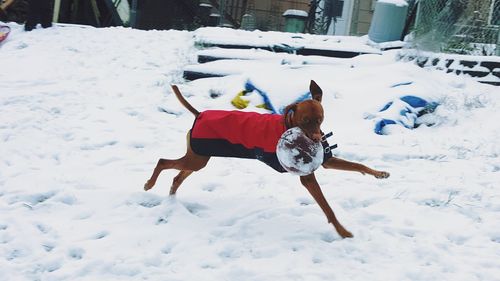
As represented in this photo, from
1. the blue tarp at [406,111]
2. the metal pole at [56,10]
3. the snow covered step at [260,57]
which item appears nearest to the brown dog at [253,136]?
the blue tarp at [406,111]

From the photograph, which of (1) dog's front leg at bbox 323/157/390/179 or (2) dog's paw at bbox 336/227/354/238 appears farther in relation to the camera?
(1) dog's front leg at bbox 323/157/390/179

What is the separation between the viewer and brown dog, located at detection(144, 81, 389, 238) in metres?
3.12

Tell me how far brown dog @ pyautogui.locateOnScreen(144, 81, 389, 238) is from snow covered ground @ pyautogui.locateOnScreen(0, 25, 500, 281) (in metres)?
0.32

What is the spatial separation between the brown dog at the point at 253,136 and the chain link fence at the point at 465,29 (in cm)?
482

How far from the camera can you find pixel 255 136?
3.23m

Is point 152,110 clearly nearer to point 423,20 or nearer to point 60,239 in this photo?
point 60,239

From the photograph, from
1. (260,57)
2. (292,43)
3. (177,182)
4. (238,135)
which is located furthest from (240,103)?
(238,135)

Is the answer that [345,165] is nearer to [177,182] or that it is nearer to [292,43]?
[177,182]

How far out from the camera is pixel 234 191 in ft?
12.7

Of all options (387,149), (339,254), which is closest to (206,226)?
(339,254)

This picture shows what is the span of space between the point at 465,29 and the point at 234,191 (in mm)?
5211

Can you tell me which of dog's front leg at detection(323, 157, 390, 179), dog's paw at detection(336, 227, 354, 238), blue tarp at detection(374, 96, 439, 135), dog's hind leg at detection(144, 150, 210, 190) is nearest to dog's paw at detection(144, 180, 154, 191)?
dog's hind leg at detection(144, 150, 210, 190)

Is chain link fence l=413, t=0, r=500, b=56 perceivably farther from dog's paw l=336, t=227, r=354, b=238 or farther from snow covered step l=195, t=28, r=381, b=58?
dog's paw l=336, t=227, r=354, b=238

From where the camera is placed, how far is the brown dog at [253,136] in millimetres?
3117
